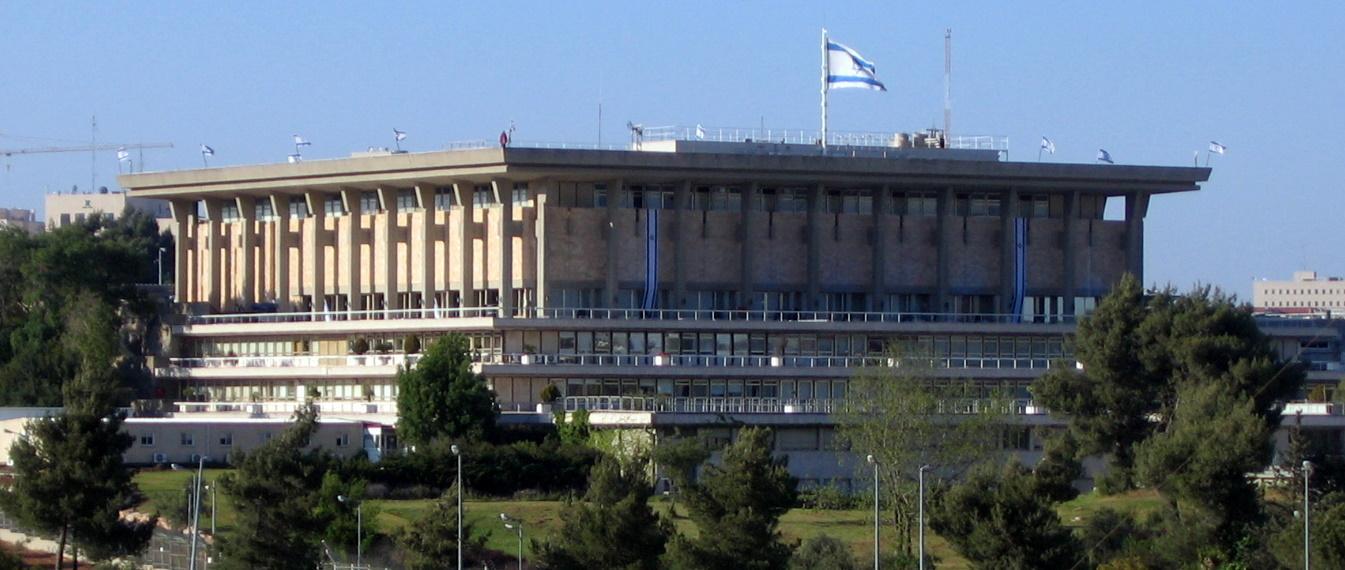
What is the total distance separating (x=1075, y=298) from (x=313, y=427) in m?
59.3

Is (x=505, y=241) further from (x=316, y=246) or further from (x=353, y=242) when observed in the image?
(x=316, y=246)

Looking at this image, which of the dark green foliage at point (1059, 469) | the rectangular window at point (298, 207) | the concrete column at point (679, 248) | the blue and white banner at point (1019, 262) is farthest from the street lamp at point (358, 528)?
the blue and white banner at point (1019, 262)

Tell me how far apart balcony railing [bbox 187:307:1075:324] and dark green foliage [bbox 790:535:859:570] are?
4243 cm

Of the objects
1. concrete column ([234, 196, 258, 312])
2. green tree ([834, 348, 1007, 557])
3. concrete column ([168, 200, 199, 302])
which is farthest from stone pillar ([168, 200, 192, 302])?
green tree ([834, 348, 1007, 557])

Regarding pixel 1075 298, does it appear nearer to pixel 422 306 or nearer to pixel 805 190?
pixel 805 190

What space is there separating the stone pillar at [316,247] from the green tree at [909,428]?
135 ft

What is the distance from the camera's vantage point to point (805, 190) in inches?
5364

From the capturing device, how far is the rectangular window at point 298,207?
14575 centimetres

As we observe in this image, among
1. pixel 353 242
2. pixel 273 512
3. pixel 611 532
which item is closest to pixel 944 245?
pixel 353 242

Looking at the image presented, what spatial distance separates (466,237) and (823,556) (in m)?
51.8

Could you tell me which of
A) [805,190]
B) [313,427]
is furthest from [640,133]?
[313,427]

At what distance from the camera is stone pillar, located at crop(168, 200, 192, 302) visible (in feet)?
498

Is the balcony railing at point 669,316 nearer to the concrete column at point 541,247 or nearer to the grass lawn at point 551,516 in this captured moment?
the concrete column at point 541,247

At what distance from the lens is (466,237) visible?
441ft
